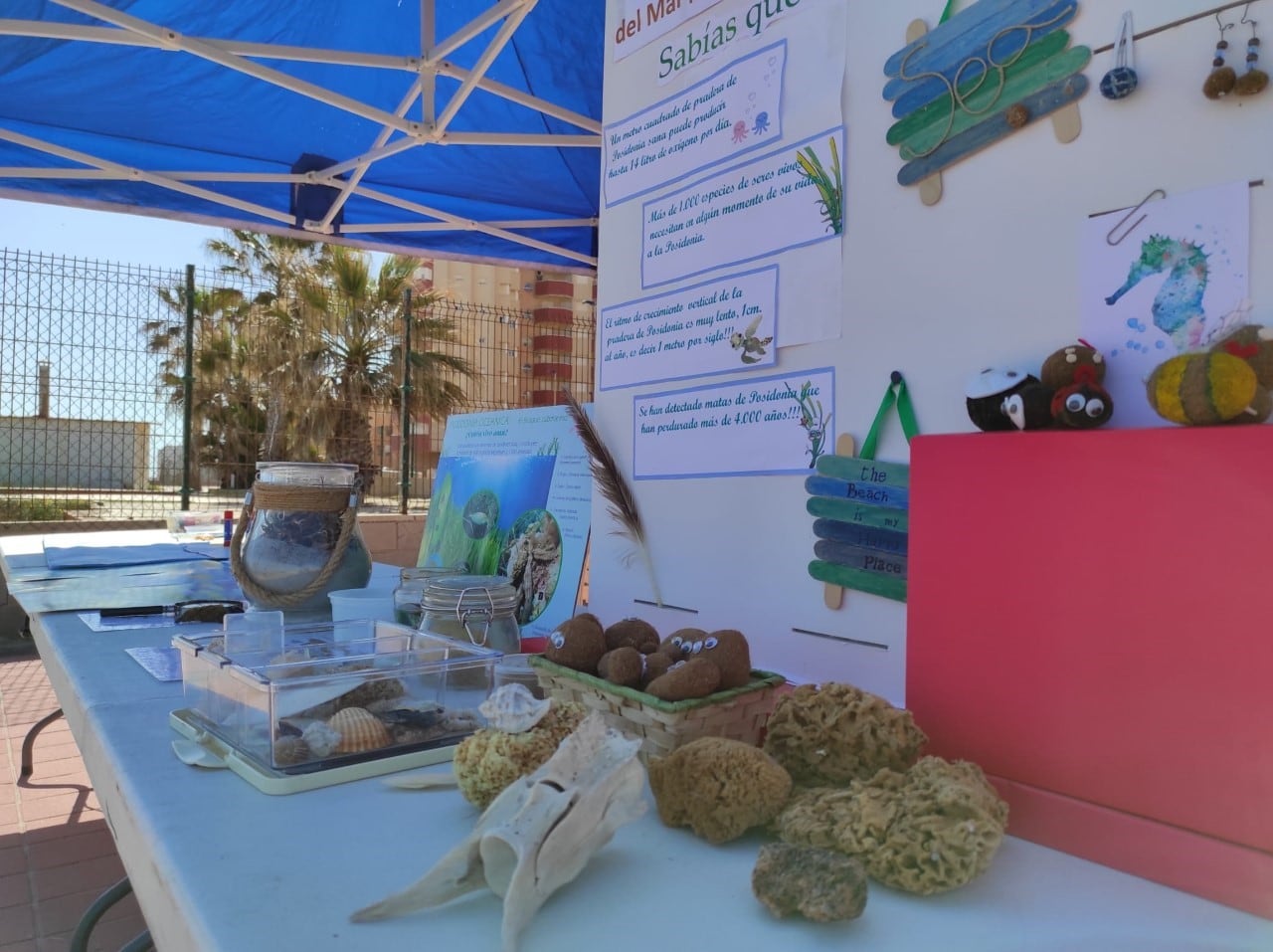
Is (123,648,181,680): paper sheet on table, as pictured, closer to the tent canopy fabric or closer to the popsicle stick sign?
the popsicle stick sign

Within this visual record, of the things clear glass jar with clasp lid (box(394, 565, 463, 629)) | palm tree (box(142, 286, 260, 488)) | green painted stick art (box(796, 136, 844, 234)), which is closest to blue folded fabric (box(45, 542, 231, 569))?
clear glass jar with clasp lid (box(394, 565, 463, 629))

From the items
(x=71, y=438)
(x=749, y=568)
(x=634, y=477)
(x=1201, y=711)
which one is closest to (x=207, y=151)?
(x=634, y=477)

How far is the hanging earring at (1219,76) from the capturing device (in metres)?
0.74

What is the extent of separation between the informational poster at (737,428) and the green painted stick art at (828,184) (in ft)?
0.70

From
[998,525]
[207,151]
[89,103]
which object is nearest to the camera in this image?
[998,525]

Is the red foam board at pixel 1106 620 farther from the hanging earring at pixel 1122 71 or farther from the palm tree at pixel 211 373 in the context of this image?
the palm tree at pixel 211 373

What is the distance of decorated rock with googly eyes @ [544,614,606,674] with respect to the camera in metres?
0.95

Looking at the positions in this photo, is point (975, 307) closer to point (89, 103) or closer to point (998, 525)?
point (998, 525)

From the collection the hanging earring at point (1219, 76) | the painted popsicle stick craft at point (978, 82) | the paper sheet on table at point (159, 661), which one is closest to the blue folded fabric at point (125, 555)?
the paper sheet on table at point (159, 661)

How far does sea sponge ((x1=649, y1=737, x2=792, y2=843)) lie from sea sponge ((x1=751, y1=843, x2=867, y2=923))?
0.08 m

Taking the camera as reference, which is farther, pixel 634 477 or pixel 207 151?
pixel 207 151

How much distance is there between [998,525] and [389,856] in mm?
622

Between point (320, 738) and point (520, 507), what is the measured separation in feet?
4.01

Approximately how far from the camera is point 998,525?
762mm
